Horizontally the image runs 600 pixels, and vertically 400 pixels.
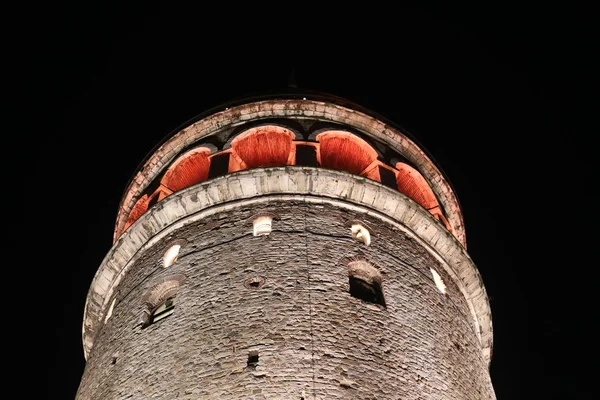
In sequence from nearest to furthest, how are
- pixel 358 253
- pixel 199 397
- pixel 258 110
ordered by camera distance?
pixel 199 397, pixel 358 253, pixel 258 110

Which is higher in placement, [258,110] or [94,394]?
[258,110]

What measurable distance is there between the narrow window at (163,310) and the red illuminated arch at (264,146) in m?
4.06

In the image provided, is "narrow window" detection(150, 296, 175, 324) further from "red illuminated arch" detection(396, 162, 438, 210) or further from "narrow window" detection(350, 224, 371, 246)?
"red illuminated arch" detection(396, 162, 438, 210)

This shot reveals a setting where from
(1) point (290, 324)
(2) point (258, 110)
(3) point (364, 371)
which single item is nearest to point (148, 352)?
(1) point (290, 324)

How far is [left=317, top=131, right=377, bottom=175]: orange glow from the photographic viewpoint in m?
16.1

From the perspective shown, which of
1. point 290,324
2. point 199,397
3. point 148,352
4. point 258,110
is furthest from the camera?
point 258,110

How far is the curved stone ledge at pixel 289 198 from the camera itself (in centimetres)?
1391

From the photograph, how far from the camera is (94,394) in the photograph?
11961mm

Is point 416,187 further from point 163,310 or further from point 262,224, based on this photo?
point 163,310

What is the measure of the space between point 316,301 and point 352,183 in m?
3.38

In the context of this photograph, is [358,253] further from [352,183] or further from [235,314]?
[235,314]

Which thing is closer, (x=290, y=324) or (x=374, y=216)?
(x=290, y=324)

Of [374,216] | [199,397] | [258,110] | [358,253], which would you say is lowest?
[199,397]

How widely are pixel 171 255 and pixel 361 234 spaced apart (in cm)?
340
